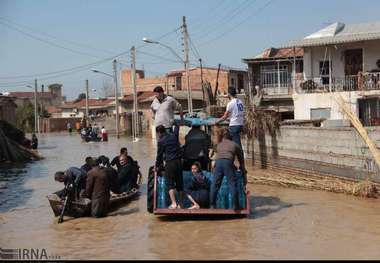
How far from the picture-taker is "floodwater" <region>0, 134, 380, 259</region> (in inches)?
338

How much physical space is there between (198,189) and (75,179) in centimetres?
280

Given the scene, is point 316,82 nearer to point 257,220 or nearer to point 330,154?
point 330,154

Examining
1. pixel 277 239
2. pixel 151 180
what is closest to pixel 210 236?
pixel 277 239

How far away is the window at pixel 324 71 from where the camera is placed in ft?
101

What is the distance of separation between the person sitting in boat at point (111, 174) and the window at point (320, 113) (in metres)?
17.1

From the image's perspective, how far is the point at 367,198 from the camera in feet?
43.0

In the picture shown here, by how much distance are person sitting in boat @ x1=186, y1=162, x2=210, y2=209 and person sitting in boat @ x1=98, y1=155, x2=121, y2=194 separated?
2.23 metres

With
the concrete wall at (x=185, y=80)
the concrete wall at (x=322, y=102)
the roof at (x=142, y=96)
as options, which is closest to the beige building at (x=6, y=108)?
the concrete wall at (x=185, y=80)

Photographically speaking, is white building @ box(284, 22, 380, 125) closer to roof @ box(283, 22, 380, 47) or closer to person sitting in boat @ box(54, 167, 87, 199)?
roof @ box(283, 22, 380, 47)

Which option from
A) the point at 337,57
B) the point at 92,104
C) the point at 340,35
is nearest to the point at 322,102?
the point at 337,57

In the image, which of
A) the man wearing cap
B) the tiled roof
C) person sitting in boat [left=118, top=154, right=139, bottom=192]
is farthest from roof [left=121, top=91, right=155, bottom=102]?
the man wearing cap

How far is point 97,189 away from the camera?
39.2ft

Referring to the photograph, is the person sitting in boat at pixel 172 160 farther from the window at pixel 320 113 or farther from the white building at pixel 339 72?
the window at pixel 320 113

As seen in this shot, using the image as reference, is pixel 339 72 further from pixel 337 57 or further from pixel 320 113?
pixel 320 113
